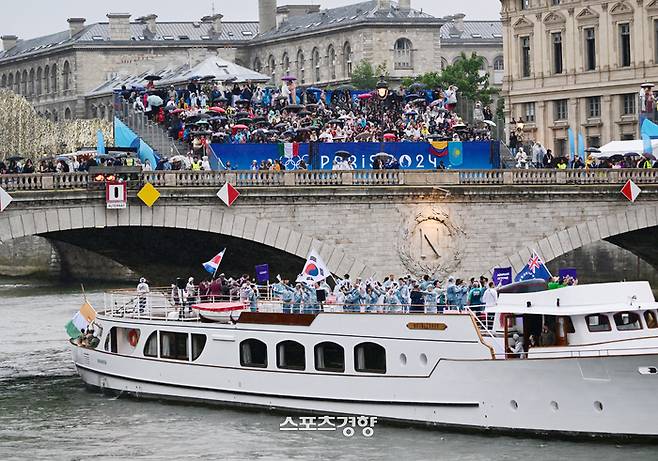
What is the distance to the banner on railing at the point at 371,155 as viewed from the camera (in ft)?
229

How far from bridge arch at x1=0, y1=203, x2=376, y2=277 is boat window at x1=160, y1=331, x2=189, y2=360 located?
9.95m

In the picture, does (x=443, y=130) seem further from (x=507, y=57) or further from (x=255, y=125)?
(x=507, y=57)

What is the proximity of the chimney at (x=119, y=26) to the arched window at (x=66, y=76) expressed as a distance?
13.9 feet

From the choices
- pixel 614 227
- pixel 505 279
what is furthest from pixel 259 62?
pixel 505 279

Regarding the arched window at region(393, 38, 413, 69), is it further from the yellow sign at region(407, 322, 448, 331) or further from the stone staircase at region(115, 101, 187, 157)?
the yellow sign at region(407, 322, 448, 331)

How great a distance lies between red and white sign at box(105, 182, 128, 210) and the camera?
63625mm

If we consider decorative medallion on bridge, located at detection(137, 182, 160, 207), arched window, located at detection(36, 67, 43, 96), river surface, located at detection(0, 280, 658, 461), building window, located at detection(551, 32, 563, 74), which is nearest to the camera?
river surface, located at detection(0, 280, 658, 461)

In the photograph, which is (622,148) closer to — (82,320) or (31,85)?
(82,320)

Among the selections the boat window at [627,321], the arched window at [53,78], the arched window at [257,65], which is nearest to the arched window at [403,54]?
the arched window at [257,65]

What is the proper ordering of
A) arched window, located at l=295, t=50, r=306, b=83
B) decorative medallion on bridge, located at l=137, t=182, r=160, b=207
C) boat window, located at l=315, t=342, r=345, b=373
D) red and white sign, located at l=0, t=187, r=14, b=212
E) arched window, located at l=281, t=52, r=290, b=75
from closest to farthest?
boat window, located at l=315, t=342, r=345, b=373 → red and white sign, located at l=0, t=187, r=14, b=212 → decorative medallion on bridge, located at l=137, t=182, r=160, b=207 → arched window, located at l=295, t=50, r=306, b=83 → arched window, located at l=281, t=52, r=290, b=75

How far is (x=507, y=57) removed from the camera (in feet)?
374

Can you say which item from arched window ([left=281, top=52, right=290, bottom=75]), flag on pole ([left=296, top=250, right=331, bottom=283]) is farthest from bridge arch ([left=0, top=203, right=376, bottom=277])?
arched window ([left=281, top=52, right=290, bottom=75])

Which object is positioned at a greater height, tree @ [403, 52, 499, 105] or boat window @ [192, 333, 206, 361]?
tree @ [403, 52, 499, 105]
